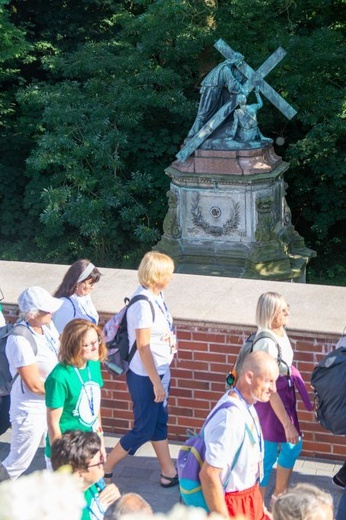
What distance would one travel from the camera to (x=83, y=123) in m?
17.8

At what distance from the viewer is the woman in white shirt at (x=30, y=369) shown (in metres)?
5.50

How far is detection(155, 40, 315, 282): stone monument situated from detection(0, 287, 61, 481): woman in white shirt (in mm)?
8526

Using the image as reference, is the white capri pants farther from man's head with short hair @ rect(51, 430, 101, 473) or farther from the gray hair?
the gray hair

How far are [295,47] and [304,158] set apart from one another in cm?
240

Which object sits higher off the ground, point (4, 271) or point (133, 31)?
point (133, 31)

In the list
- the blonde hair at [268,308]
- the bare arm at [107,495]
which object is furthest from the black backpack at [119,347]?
the bare arm at [107,495]

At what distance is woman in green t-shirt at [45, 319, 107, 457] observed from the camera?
16.8 feet

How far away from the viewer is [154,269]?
5.75m

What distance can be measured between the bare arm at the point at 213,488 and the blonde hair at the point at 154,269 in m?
1.62

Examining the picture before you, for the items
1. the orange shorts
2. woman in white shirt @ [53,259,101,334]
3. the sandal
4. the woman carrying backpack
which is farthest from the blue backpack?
woman in white shirt @ [53,259,101,334]

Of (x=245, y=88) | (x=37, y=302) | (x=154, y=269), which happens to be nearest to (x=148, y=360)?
(x=154, y=269)

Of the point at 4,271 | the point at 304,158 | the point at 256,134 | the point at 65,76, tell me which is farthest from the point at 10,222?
the point at 4,271

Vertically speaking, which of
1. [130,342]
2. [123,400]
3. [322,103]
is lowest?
[123,400]

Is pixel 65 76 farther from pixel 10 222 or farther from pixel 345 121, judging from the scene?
pixel 345 121
